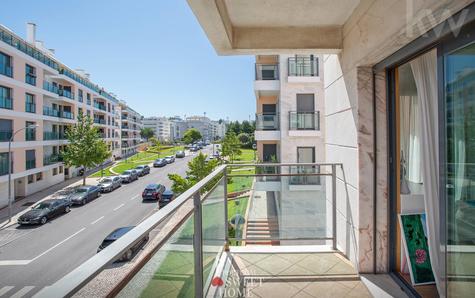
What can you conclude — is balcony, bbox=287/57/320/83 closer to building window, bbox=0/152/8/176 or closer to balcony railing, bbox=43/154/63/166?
building window, bbox=0/152/8/176

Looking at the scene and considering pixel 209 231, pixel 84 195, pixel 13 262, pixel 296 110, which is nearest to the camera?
pixel 209 231

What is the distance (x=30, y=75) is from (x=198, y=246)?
76.5 feet

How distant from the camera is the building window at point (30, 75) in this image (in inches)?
715

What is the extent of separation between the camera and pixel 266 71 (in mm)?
13445

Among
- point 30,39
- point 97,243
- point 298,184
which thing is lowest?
point 97,243

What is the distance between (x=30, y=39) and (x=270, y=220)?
2824 cm

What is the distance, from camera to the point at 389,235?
8.55 feet

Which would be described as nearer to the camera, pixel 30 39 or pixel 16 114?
pixel 16 114

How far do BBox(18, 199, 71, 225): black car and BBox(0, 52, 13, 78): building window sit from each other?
28.3 ft

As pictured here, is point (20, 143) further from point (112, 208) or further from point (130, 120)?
point (130, 120)

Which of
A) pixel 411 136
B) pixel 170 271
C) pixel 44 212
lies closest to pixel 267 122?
pixel 411 136

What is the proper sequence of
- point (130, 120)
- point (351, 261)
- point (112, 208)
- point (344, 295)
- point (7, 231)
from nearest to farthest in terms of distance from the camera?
1. point (344, 295)
2. point (351, 261)
3. point (7, 231)
4. point (112, 208)
5. point (130, 120)

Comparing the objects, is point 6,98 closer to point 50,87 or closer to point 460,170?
point 50,87

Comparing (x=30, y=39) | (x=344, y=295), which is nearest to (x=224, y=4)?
(x=344, y=295)
